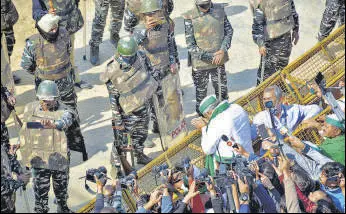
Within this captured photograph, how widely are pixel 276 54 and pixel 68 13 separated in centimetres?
350

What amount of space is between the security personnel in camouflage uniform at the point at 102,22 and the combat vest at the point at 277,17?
9.03 feet

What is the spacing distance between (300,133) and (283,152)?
4.14ft

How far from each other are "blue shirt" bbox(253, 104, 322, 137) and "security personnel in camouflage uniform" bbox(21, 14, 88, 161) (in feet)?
8.89

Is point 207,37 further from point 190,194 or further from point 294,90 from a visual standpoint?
point 190,194

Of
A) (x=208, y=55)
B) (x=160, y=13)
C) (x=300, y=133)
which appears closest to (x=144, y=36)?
(x=160, y=13)

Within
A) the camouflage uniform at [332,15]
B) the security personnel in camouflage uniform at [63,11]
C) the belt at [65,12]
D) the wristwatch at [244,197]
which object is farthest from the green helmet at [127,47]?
the camouflage uniform at [332,15]

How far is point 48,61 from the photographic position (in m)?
9.48

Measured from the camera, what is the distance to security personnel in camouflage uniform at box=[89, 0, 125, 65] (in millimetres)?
11844

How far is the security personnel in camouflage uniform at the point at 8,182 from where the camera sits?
25.3ft

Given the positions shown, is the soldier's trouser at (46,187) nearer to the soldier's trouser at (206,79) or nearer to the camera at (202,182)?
the camera at (202,182)

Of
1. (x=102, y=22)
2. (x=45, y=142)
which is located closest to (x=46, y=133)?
(x=45, y=142)

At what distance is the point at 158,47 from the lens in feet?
31.9

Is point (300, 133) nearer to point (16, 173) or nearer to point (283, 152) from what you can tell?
point (283, 152)

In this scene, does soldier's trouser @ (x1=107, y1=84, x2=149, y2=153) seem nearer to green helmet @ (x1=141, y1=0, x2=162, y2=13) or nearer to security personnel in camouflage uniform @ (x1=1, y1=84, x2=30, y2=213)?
green helmet @ (x1=141, y1=0, x2=162, y2=13)
